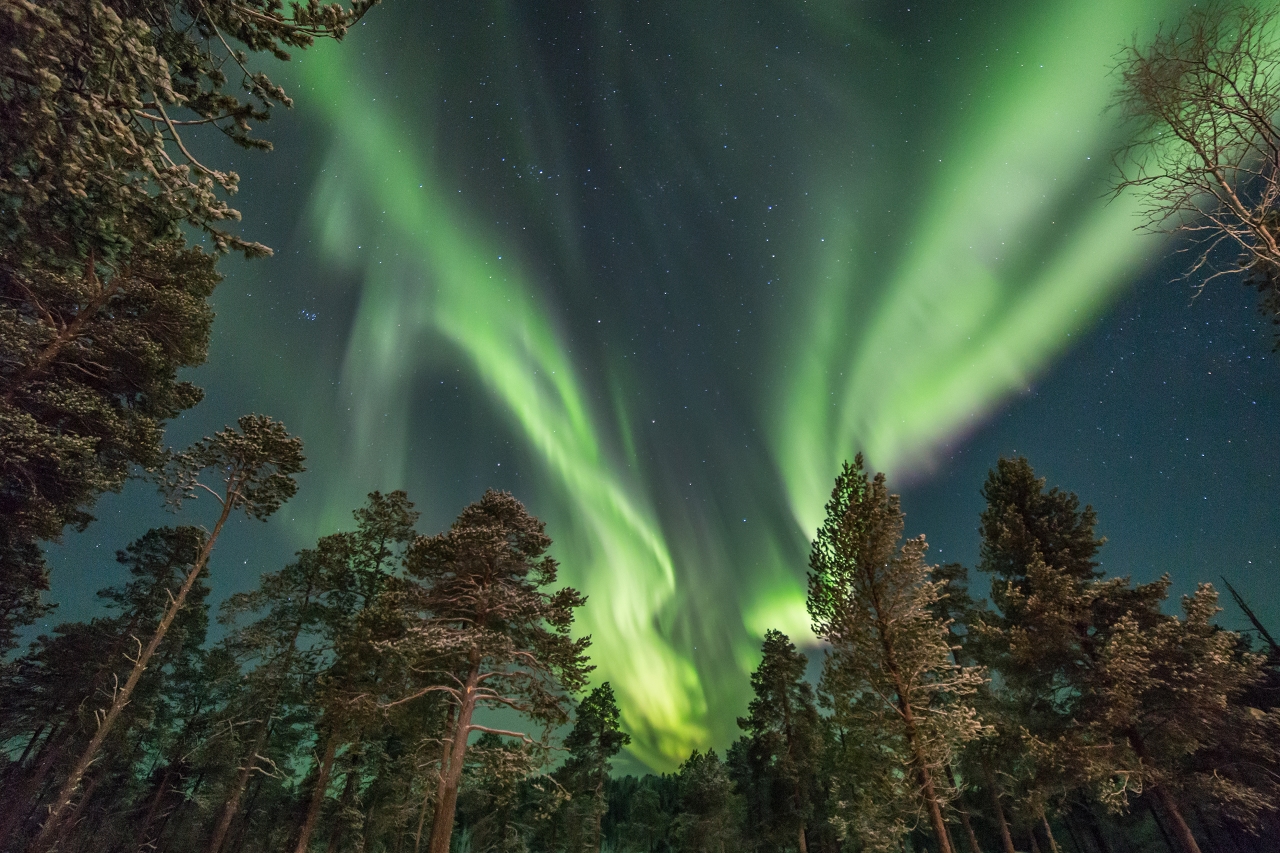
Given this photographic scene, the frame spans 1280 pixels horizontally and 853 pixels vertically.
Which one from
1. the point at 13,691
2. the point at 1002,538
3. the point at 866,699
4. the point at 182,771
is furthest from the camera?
the point at 182,771

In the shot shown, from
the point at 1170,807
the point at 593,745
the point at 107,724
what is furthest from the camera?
the point at 593,745

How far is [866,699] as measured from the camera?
13414 mm

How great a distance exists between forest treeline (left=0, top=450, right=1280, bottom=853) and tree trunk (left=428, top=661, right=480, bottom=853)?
0.06m

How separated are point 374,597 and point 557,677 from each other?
11013mm

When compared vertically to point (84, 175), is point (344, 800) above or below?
below

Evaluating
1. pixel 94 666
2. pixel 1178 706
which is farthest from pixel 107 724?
pixel 1178 706

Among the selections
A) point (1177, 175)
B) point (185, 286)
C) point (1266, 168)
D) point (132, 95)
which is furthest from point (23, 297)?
point (1266, 168)

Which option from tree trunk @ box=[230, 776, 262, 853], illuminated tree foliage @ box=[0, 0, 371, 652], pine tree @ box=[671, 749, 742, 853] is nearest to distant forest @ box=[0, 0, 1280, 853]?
illuminated tree foliage @ box=[0, 0, 371, 652]

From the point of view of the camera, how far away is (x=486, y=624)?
639 inches

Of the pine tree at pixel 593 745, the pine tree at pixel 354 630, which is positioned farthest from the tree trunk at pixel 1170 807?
the pine tree at pixel 593 745

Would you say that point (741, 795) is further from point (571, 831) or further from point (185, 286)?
point (185, 286)

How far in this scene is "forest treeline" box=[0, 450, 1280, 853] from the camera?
43.4 feet

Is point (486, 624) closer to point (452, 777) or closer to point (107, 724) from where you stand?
point (452, 777)

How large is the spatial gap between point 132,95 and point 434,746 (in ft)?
73.4
